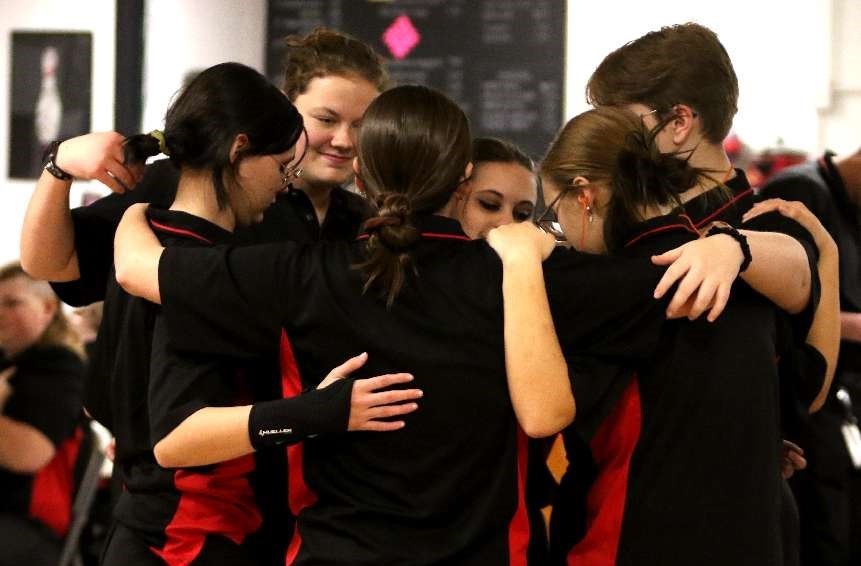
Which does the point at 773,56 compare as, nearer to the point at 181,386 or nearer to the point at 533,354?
the point at 533,354

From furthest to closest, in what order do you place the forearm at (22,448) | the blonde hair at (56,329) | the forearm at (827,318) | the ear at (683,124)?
the blonde hair at (56,329) → the forearm at (22,448) → the ear at (683,124) → the forearm at (827,318)

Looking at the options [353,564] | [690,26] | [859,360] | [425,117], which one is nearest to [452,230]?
[425,117]

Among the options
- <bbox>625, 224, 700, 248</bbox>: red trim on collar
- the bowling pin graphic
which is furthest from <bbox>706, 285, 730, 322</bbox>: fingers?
the bowling pin graphic

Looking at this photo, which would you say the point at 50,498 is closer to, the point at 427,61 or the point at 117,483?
the point at 117,483

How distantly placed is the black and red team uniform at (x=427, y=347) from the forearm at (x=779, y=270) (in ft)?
0.52

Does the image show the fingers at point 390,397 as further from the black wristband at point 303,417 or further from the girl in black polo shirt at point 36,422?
the girl in black polo shirt at point 36,422

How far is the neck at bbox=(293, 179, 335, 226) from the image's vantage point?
7.73 feet

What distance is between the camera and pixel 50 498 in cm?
370

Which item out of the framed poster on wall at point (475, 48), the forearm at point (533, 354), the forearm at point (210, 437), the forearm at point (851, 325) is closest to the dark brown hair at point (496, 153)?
the forearm at point (533, 354)

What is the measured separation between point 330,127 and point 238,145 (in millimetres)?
559

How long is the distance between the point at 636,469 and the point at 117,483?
1.03 m

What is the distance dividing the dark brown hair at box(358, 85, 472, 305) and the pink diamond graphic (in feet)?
10.5

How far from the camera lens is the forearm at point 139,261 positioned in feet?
5.53

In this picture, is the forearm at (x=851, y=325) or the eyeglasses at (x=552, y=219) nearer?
the eyeglasses at (x=552, y=219)
